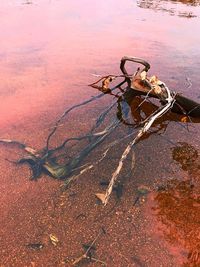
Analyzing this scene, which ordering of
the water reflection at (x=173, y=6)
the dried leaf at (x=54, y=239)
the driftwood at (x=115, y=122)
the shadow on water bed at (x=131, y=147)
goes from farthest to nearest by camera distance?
the water reflection at (x=173, y=6)
the driftwood at (x=115, y=122)
the shadow on water bed at (x=131, y=147)
the dried leaf at (x=54, y=239)

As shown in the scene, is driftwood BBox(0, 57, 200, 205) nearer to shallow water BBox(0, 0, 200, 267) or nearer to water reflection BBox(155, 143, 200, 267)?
shallow water BBox(0, 0, 200, 267)

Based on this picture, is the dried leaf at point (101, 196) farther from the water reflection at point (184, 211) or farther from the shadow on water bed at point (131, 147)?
the water reflection at point (184, 211)

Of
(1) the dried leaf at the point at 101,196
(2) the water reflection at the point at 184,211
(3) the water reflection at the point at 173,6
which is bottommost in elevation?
(1) the dried leaf at the point at 101,196

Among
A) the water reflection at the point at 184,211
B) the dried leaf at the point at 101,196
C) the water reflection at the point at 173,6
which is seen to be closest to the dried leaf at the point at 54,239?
the dried leaf at the point at 101,196

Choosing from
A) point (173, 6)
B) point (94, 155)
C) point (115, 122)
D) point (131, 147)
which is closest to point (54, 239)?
point (94, 155)

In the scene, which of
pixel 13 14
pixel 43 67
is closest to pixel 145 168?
pixel 43 67

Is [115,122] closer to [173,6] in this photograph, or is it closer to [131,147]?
[131,147]

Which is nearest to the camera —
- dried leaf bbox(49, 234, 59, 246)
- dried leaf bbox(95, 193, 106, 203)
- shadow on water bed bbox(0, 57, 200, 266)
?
dried leaf bbox(49, 234, 59, 246)

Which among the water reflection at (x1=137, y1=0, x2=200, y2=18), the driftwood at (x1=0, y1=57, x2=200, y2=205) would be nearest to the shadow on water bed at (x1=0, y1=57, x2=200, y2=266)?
the driftwood at (x1=0, y1=57, x2=200, y2=205)
